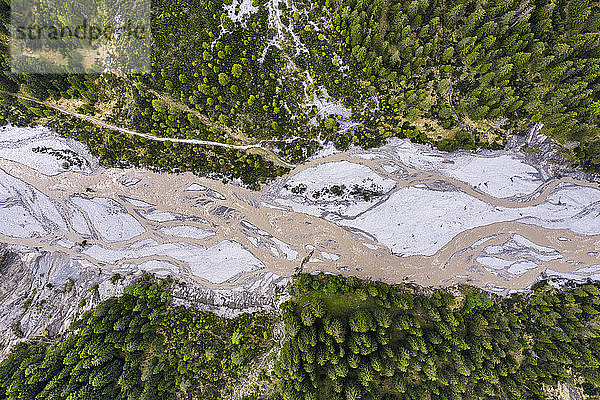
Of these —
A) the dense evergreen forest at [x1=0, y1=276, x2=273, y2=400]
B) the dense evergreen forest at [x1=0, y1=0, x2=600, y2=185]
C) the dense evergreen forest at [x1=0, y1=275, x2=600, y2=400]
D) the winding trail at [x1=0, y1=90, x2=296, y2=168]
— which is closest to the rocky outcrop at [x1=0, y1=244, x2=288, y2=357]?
the dense evergreen forest at [x1=0, y1=276, x2=273, y2=400]

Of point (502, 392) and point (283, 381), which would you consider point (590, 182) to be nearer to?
point (502, 392)

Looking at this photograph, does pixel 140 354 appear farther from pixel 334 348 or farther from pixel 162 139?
pixel 162 139

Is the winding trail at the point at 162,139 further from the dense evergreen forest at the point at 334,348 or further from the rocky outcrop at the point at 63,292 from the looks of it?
the dense evergreen forest at the point at 334,348

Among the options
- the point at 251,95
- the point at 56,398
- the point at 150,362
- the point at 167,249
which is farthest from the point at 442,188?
the point at 56,398

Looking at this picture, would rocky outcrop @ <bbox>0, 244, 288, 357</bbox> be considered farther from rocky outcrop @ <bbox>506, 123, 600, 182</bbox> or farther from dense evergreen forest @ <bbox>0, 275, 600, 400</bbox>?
rocky outcrop @ <bbox>506, 123, 600, 182</bbox>

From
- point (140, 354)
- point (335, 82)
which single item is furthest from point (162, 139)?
point (140, 354)

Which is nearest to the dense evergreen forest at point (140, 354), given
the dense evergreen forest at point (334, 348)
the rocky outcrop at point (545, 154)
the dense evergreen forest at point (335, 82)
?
the dense evergreen forest at point (334, 348)

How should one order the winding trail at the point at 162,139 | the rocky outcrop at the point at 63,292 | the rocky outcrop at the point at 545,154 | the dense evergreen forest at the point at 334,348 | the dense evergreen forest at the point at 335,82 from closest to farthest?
1. the dense evergreen forest at the point at 335,82
2. the dense evergreen forest at the point at 334,348
3. the rocky outcrop at the point at 545,154
4. the winding trail at the point at 162,139
5. the rocky outcrop at the point at 63,292
